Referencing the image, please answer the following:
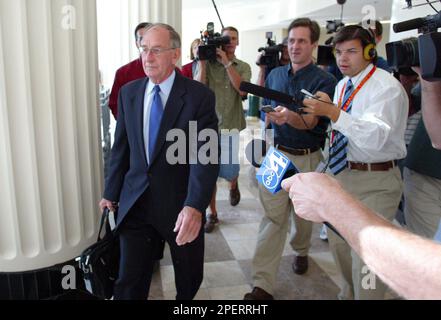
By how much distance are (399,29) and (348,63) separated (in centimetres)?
63

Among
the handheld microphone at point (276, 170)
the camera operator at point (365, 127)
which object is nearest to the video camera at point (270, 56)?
the camera operator at point (365, 127)

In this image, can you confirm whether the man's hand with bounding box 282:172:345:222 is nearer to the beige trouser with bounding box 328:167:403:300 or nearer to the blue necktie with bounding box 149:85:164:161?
the blue necktie with bounding box 149:85:164:161

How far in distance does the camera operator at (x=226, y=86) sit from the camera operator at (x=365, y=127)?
1476 millimetres

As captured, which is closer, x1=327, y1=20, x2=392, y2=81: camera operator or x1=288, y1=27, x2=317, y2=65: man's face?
x1=288, y1=27, x2=317, y2=65: man's face

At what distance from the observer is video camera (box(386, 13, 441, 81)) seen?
46.7 inches

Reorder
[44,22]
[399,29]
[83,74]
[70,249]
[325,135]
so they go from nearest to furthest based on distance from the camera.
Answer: [399,29] < [44,22] < [83,74] < [70,249] < [325,135]

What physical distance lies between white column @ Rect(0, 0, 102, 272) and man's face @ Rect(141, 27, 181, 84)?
0.39 m

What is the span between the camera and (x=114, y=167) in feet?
6.98

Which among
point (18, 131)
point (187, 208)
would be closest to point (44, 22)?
point (18, 131)

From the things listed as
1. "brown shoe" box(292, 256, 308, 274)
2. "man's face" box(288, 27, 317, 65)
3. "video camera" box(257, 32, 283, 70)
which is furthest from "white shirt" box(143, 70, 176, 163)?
"video camera" box(257, 32, 283, 70)

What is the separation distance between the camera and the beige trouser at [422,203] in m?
2.21

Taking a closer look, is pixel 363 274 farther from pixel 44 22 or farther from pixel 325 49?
pixel 44 22

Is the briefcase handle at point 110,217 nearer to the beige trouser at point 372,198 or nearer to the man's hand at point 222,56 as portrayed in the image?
the beige trouser at point 372,198

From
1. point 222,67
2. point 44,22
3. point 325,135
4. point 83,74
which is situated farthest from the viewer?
point 222,67
